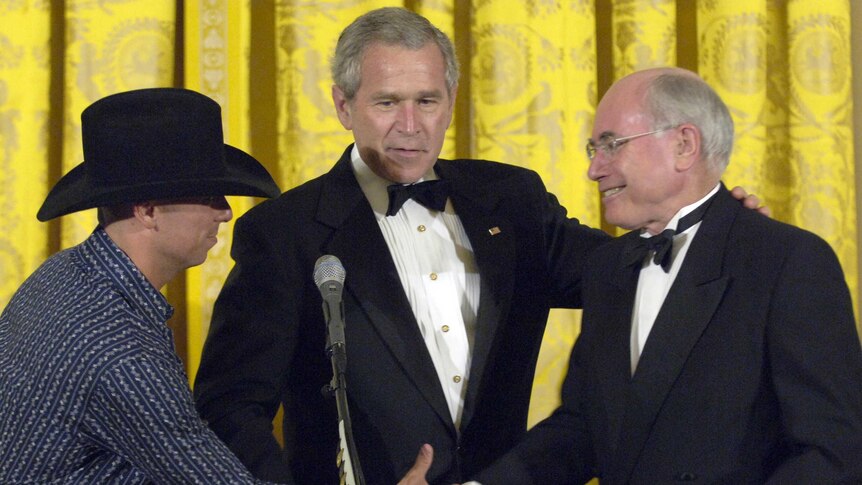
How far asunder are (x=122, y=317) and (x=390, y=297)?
66cm

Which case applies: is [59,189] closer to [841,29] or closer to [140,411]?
[140,411]

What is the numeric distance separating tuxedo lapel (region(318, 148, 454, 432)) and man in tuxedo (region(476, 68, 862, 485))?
246 mm

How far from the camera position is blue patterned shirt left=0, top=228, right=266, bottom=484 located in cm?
164

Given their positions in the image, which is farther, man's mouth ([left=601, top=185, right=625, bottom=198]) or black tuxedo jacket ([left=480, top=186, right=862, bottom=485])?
man's mouth ([left=601, top=185, right=625, bottom=198])

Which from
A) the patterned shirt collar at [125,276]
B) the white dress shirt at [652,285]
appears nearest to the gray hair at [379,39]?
the white dress shirt at [652,285]

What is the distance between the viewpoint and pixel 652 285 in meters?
2.05

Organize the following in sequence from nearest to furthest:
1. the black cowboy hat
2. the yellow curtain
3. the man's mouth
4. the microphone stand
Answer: the microphone stand → the black cowboy hat → the man's mouth → the yellow curtain

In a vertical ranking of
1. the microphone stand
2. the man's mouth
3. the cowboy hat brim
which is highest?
the cowboy hat brim

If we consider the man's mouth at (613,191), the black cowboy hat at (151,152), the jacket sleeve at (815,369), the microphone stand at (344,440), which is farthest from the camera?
the man's mouth at (613,191)

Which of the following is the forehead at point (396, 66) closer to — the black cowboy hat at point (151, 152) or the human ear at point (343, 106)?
the human ear at point (343, 106)

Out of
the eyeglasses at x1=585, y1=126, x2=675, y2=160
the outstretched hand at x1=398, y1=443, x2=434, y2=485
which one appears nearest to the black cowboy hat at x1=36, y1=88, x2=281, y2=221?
the outstretched hand at x1=398, y1=443, x2=434, y2=485

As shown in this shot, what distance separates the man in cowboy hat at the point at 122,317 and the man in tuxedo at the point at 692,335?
2.25 feet

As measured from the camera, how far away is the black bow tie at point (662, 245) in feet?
6.53

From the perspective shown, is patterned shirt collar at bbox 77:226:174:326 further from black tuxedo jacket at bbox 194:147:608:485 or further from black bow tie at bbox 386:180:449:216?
black bow tie at bbox 386:180:449:216
